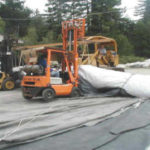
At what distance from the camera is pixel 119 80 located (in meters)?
6.62

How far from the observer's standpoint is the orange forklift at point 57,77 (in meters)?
5.91

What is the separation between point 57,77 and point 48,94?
73cm

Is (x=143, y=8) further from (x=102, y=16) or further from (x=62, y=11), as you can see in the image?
(x=62, y=11)

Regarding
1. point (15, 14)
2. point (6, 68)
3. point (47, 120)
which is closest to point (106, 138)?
point (47, 120)

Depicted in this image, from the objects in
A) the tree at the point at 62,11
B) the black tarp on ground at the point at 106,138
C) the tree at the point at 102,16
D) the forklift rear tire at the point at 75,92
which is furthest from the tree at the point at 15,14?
the black tarp on ground at the point at 106,138

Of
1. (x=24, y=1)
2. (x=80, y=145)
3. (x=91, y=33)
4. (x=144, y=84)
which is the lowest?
(x=80, y=145)

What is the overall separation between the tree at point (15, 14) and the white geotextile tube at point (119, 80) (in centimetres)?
2592

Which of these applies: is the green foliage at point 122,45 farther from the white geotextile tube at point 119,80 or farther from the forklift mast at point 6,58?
the white geotextile tube at point 119,80

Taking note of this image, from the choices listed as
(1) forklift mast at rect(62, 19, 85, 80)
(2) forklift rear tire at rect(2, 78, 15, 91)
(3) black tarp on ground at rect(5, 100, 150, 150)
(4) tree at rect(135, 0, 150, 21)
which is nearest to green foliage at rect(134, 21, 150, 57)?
(4) tree at rect(135, 0, 150, 21)

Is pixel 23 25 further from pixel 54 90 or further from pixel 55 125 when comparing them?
pixel 55 125

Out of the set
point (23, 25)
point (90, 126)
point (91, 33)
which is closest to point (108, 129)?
point (90, 126)

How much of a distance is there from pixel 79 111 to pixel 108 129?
1.27m

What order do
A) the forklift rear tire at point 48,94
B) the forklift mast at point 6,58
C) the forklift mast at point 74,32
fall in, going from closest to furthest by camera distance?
the forklift rear tire at point 48,94 < the forklift mast at point 74,32 < the forklift mast at point 6,58

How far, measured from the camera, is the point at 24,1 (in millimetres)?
34438
